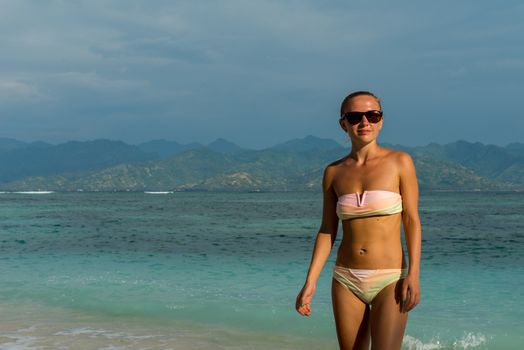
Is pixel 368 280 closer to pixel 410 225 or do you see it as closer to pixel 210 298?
pixel 410 225

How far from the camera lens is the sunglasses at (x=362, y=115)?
16.5 feet

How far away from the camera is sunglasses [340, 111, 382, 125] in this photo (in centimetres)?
502

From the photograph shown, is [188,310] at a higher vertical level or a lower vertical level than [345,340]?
lower

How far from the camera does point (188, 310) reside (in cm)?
1559

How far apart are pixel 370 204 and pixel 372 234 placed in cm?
24

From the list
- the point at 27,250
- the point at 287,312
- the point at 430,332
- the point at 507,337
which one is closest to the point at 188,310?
the point at 287,312

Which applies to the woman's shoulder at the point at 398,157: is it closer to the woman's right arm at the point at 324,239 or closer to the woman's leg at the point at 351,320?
the woman's right arm at the point at 324,239

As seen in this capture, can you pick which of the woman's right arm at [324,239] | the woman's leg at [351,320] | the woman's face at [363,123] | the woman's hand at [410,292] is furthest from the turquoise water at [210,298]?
the woman's face at [363,123]

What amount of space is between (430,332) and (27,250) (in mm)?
24921

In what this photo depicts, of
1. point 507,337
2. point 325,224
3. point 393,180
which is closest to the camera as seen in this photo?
point 393,180

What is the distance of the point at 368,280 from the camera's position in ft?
16.2

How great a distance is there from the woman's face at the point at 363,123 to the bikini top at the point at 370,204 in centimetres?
47

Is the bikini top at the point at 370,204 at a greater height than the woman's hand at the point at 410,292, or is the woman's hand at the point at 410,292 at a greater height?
the bikini top at the point at 370,204

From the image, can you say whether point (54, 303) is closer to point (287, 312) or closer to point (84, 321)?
point (84, 321)
